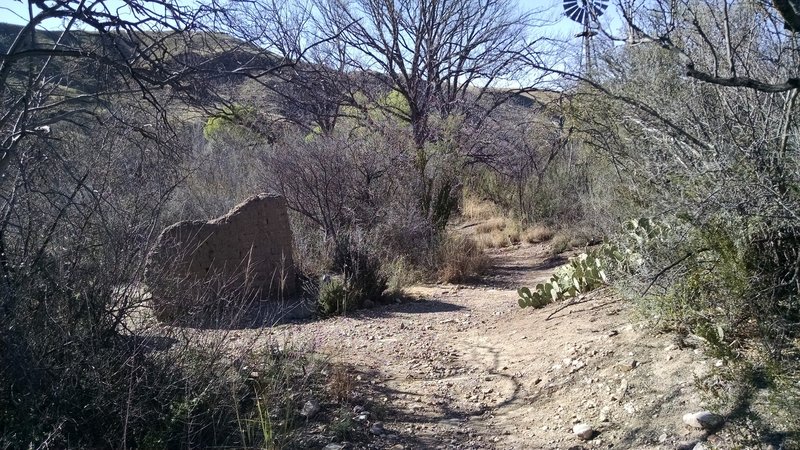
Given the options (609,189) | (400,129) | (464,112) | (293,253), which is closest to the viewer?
(293,253)

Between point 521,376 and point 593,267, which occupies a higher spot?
point 593,267

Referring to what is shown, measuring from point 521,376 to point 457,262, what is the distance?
6237 millimetres

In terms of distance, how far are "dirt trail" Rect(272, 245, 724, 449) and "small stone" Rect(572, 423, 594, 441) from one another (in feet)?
0.17

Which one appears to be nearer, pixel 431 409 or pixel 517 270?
pixel 431 409

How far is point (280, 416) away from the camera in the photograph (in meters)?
4.78

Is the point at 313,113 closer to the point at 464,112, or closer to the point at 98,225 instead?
the point at 464,112

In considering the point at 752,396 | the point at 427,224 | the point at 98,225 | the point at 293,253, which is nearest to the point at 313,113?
the point at 427,224

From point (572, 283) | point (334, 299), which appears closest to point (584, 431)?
point (572, 283)

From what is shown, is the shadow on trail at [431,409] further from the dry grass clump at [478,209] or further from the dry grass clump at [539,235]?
the dry grass clump at [478,209]

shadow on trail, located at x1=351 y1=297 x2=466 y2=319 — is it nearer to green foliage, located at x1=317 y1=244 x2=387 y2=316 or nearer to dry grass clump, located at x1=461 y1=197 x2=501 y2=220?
green foliage, located at x1=317 y1=244 x2=387 y2=316

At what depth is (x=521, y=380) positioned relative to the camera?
609cm

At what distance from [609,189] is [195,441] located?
9049 millimetres

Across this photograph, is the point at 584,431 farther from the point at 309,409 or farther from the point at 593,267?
the point at 593,267

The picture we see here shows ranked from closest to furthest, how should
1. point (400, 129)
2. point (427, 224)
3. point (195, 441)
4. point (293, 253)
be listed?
point (195, 441) < point (293, 253) < point (427, 224) < point (400, 129)
